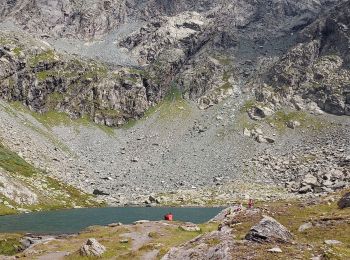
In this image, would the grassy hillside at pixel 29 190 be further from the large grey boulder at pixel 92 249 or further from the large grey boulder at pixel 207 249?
the large grey boulder at pixel 207 249

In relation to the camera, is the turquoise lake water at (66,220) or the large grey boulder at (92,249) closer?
the large grey boulder at (92,249)

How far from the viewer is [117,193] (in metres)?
142

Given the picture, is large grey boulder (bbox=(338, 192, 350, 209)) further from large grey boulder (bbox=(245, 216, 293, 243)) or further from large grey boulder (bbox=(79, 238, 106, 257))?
large grey boulder (bbox=(79, 238, 106, 257))

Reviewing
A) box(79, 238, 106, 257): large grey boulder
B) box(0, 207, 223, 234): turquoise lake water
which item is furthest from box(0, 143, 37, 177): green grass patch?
box(79, 238, 106, 257): large grey boulder

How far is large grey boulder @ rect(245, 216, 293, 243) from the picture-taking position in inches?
999

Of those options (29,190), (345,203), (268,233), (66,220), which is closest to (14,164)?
(29,190)

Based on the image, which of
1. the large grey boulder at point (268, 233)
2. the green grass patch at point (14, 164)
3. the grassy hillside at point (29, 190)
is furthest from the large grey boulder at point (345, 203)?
the green grass patch at point (14, 164)

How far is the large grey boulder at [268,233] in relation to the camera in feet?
83.3

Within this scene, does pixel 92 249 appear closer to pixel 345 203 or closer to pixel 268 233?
pixel 268 233

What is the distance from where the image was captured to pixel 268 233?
25672 millimetres

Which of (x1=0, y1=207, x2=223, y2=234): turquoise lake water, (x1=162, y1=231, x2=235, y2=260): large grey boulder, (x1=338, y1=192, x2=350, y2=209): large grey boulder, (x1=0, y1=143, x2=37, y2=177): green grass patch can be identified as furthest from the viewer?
(x1=0, y1=143, x2=37, y2=177): green grass patch

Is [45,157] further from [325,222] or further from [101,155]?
[325,222]

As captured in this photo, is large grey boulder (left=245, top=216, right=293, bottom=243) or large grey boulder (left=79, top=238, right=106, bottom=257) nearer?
large grey boulder (left=245, top=216, right=293, bottom=243)

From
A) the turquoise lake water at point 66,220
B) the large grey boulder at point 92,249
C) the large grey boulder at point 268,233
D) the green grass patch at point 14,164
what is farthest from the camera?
the green grass patch at point 14,164
